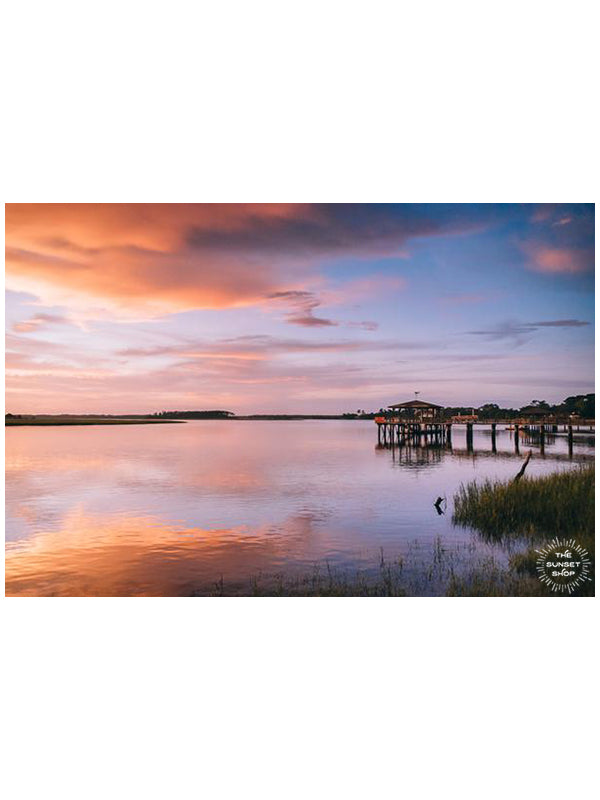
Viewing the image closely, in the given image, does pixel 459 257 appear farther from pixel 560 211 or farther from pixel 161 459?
pixel 161 459

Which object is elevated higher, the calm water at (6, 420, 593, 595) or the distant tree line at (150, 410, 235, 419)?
the distant tree line at (150, 410, 235, 419)

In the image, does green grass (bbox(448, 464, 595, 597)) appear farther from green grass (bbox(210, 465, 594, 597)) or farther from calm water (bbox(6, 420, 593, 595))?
calm water (bbox(6, 420, 593, 595))

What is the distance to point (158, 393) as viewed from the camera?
7465 millimetres

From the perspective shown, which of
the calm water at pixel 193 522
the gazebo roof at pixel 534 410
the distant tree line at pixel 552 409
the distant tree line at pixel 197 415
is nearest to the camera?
the calm water at pixel 193 522

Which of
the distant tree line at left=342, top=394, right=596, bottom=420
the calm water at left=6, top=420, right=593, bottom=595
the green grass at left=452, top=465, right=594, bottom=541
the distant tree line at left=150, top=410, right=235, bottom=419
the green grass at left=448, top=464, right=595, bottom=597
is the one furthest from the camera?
the distant tree line at left=150, top=410, right=235, bottom=419

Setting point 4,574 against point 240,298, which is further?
point 240,298

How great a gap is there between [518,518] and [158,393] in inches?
177

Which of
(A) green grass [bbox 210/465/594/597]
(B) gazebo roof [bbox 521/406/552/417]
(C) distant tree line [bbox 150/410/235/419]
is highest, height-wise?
(B) gazebo roof [bbox 521/406/552/417]

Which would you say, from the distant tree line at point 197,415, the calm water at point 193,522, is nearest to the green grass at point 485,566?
the calm water at point 193,522

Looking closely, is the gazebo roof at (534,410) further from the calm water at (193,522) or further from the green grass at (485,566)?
the green grass at (485,566)

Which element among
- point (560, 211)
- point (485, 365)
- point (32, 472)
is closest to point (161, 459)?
point (32, 472)

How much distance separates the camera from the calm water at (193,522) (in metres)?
5.86

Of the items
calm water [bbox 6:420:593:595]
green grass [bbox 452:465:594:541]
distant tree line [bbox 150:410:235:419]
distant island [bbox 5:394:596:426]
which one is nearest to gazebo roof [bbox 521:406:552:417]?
distant island [bbox 5:394:596:426]

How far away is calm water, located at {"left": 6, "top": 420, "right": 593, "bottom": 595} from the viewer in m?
5.86
